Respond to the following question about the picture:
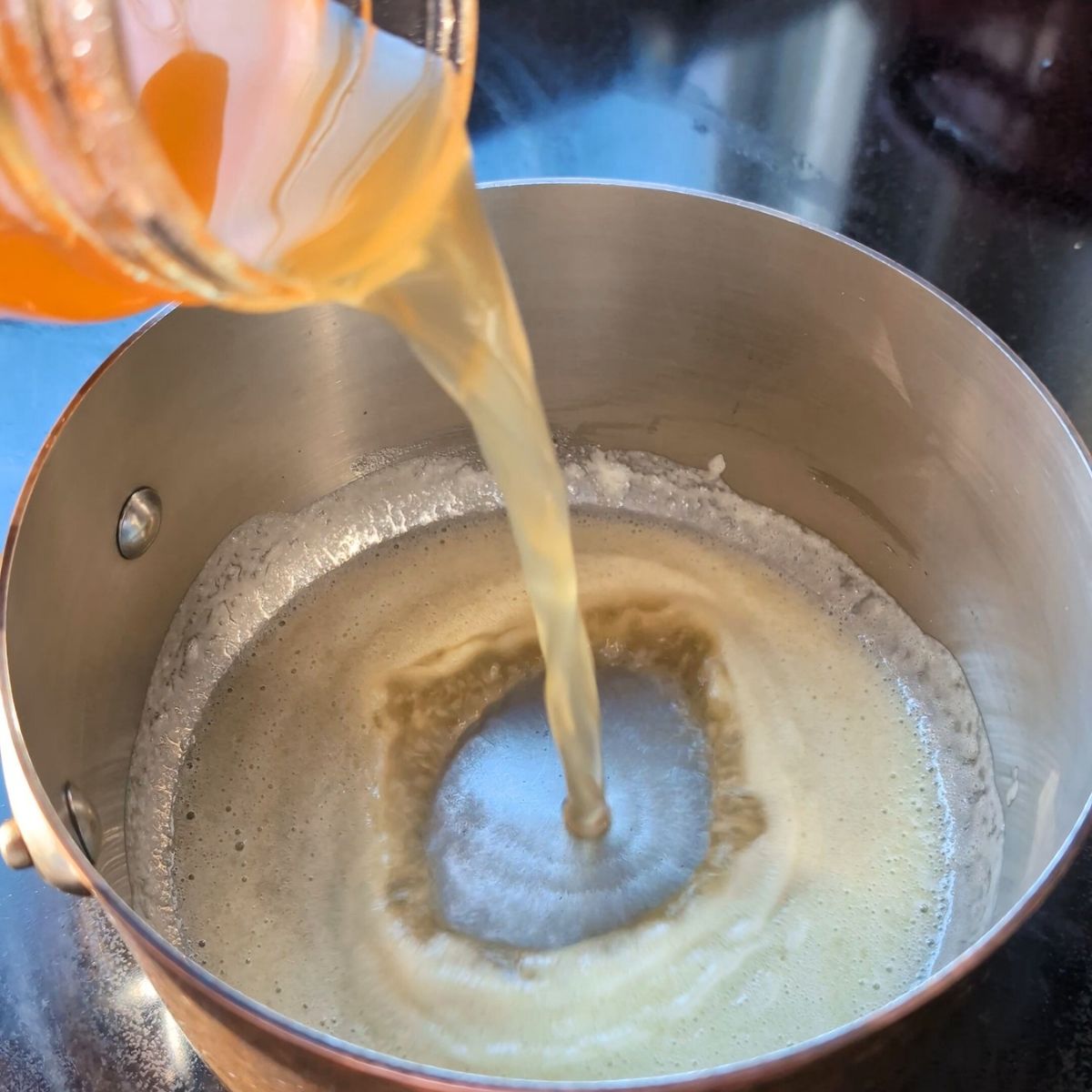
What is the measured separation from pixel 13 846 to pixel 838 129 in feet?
2.81

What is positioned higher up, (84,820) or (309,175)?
(309,175)

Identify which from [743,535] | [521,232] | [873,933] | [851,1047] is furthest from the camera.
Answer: [743,535]

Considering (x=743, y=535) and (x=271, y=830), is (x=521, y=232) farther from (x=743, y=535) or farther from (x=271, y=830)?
(x=271, y=830)

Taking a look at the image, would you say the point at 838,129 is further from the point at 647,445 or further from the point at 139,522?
the point at 139,522

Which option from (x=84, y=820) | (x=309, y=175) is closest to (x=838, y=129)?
(x=309, y=175)

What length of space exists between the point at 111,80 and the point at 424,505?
55cm

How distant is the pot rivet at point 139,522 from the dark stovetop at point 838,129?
4.9 inches

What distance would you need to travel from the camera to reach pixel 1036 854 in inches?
24.5

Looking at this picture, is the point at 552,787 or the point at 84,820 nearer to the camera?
the point at 84,820

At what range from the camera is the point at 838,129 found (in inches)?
41.0

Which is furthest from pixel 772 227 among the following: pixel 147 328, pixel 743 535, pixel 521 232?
pixel 147 328

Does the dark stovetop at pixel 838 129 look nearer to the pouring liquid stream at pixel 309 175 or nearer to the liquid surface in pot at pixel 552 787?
the liquid surface in pot at pixel 552 787

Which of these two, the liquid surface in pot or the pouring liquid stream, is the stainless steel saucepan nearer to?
the liquid surface in pot

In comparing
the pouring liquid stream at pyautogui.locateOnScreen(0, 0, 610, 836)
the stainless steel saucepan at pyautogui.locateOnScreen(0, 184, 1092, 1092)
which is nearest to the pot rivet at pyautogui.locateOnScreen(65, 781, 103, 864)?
the stainless steel saucepan at pyautogui.locateOnScreen(0, 184, 1092, 1092)
